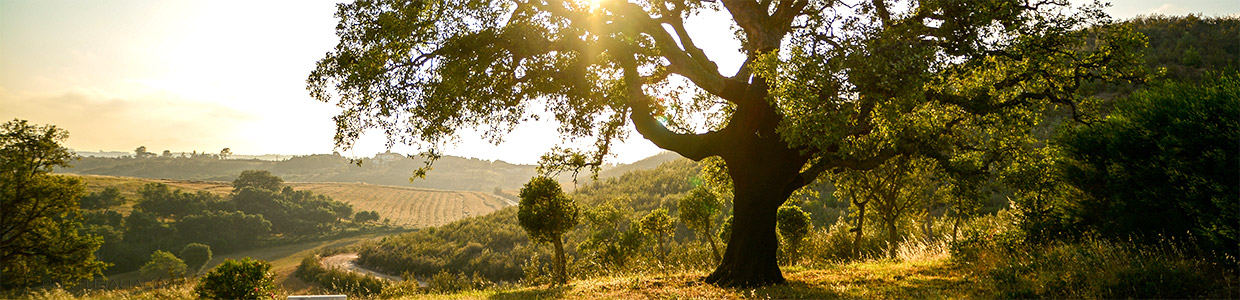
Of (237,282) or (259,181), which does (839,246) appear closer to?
(237,282)

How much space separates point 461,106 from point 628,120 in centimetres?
484

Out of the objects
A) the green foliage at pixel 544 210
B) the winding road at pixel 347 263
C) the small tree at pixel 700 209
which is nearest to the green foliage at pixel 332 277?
the winding road at pixel 347 263

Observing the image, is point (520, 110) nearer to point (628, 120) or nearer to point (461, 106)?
point (461, 106)

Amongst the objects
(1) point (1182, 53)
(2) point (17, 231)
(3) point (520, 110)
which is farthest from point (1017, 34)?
(1) point (1182, 53)

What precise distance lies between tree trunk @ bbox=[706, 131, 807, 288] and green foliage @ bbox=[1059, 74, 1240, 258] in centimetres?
515

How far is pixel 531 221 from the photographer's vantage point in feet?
58.6

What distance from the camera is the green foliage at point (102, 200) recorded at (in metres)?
65.3

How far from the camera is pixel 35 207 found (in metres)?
22.4

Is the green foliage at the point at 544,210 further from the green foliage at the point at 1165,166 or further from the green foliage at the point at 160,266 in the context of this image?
the green foliage at the point at 160,266

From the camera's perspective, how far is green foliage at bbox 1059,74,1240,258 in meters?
6.72

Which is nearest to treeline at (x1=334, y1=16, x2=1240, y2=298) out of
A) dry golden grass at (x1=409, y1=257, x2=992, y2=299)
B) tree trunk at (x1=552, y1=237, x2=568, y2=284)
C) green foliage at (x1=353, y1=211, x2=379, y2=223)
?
dry golden grass at (x1=409, y1=257, x2=992, y2=299)

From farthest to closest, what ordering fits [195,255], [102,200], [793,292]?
[102,200], [195,255], [793,292]

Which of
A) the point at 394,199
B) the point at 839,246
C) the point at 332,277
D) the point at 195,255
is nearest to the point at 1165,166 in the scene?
the point at 839,246

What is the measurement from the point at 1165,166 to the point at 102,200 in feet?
310
